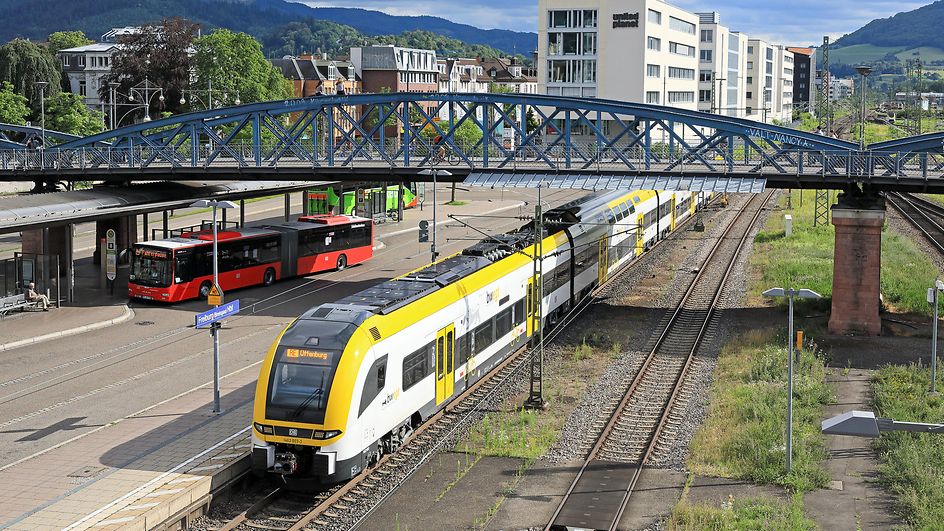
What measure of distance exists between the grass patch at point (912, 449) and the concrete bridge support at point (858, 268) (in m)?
5.69

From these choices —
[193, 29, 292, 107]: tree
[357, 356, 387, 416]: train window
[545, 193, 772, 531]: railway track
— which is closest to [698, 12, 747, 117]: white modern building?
[193, 29, 292, 107]: tree

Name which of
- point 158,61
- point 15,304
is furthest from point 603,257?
point 158,61

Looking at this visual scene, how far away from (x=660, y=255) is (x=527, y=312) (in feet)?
80.2

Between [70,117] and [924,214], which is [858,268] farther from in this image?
[70,117]

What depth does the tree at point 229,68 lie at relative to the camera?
95500mm

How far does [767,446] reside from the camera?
832 inches

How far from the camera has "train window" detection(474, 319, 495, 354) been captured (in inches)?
984

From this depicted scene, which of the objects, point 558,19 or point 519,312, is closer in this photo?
point 519,312

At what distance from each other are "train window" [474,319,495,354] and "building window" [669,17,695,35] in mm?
82307

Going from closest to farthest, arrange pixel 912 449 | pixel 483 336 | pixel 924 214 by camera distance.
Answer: pixel 912 449 → pixel 483 336 → pixel 924 214

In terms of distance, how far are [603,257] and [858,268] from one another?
998 centimetres

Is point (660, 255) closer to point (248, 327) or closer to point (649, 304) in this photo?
point (649, 304)

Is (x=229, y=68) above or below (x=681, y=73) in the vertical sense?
below

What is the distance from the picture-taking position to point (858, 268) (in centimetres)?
3384
